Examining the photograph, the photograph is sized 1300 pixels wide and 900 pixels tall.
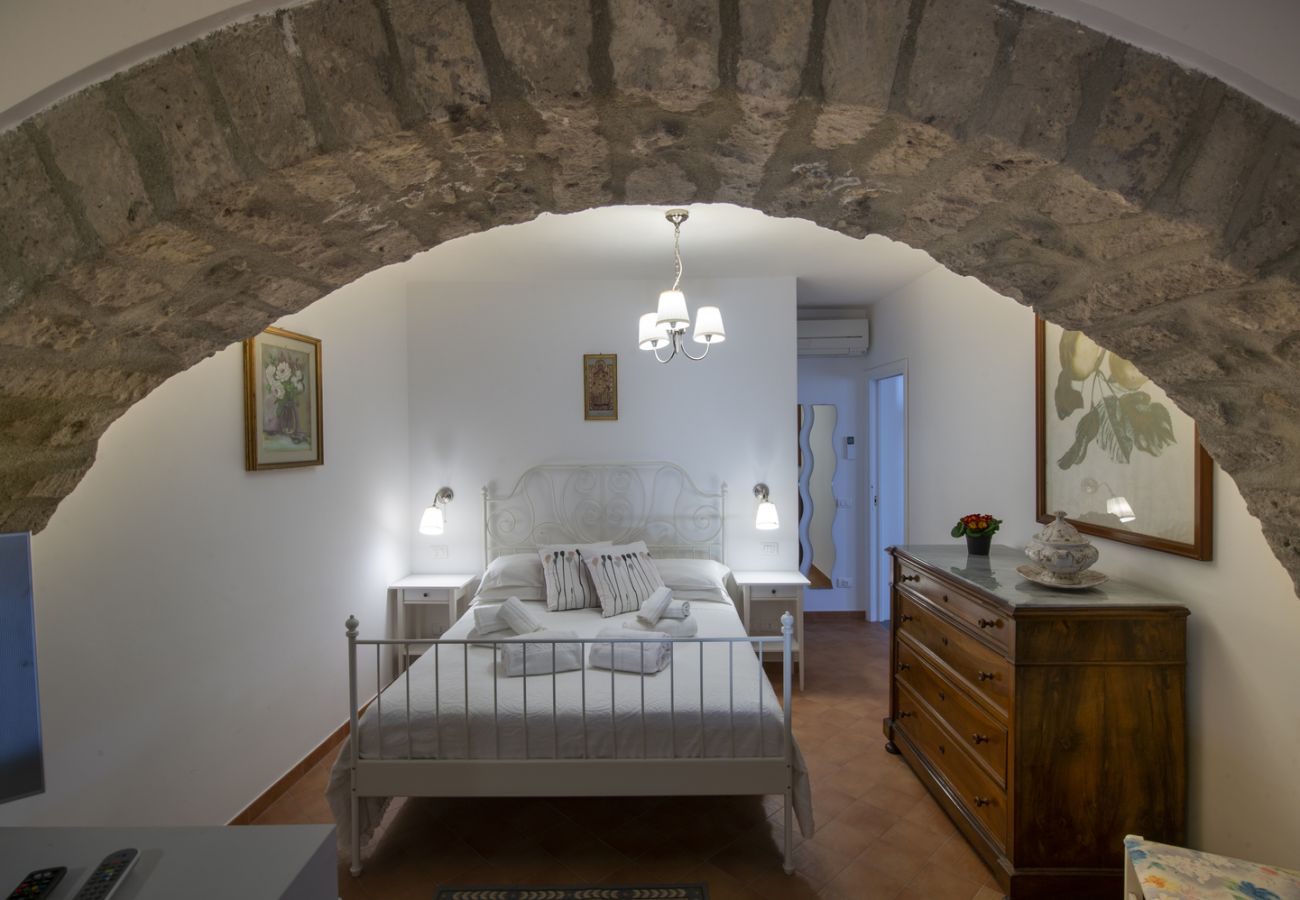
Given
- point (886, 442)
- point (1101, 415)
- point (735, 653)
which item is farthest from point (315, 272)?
point (886, 442)

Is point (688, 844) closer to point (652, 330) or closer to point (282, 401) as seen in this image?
point (652, 330)

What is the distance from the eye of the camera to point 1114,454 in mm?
2320

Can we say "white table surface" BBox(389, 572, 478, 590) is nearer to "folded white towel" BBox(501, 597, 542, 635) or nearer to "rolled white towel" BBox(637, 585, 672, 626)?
A: "folded white towel" BBox(501, 597, 542, 635)

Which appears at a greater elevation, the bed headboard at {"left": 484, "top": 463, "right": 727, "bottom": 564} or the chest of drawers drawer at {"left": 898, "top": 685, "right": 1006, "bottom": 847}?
the bed headboard at {"left": 484, "top": 463, "right": 727, "bottom": 564}

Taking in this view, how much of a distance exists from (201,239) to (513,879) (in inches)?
85.8

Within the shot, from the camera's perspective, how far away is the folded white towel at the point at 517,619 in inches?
114

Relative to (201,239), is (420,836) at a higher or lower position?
lower

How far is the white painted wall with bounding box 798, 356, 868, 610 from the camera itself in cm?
514

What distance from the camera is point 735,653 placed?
287cm

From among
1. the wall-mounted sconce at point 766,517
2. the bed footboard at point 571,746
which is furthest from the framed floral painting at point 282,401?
the wall-mounted sconce at point 766,517

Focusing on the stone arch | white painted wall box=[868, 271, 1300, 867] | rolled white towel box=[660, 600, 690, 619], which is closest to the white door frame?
white painted wall box=[868, 271, 1300, 867]

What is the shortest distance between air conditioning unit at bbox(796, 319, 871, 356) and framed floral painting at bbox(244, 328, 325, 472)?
332cm

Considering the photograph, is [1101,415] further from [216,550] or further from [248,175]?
[216,550]

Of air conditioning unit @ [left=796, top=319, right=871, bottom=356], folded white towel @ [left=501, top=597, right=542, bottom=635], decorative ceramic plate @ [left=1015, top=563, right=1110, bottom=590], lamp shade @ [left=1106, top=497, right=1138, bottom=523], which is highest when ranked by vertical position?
air conditioning unit @ [left=796, top=319, right=871, bottom=356]
